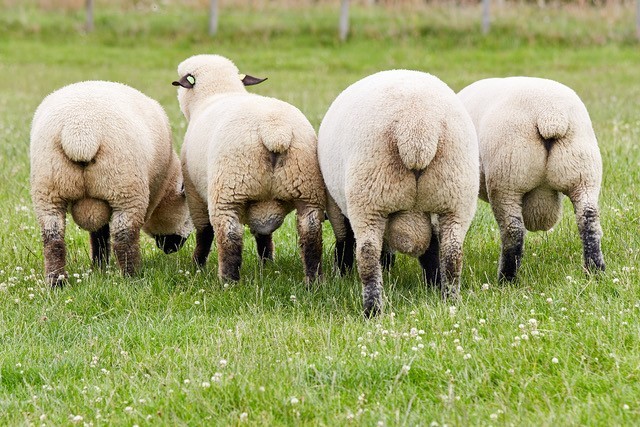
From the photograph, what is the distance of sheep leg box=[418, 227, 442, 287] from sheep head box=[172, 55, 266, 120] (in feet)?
7.78

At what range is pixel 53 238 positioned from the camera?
261 inches

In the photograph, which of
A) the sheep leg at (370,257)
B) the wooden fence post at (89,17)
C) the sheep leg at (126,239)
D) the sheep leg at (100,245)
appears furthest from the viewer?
the wooden fence post at (89,17)

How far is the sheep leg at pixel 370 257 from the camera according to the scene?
578cm

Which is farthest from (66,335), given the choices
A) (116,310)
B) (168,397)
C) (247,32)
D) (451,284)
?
(247,32)

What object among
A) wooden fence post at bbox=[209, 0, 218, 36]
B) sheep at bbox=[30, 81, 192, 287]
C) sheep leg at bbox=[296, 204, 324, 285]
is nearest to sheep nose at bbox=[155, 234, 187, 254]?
sheep at bbox=[30, 81, 192, 287]

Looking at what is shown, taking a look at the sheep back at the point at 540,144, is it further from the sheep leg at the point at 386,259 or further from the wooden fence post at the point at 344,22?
the wooden fence post at the point at 344,22

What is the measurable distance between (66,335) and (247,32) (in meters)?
21.1

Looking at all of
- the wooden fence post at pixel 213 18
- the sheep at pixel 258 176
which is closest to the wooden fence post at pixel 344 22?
the wooden fence post at pixel 213 18

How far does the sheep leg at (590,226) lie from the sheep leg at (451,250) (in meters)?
0.83

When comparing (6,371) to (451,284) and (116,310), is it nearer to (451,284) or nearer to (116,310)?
(116,310)

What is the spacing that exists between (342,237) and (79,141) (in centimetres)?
199

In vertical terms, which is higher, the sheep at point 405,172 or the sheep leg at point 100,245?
the sheep at point 405,172

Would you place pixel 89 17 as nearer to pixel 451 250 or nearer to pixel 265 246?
pixel 265 246

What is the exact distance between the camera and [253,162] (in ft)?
20.8
